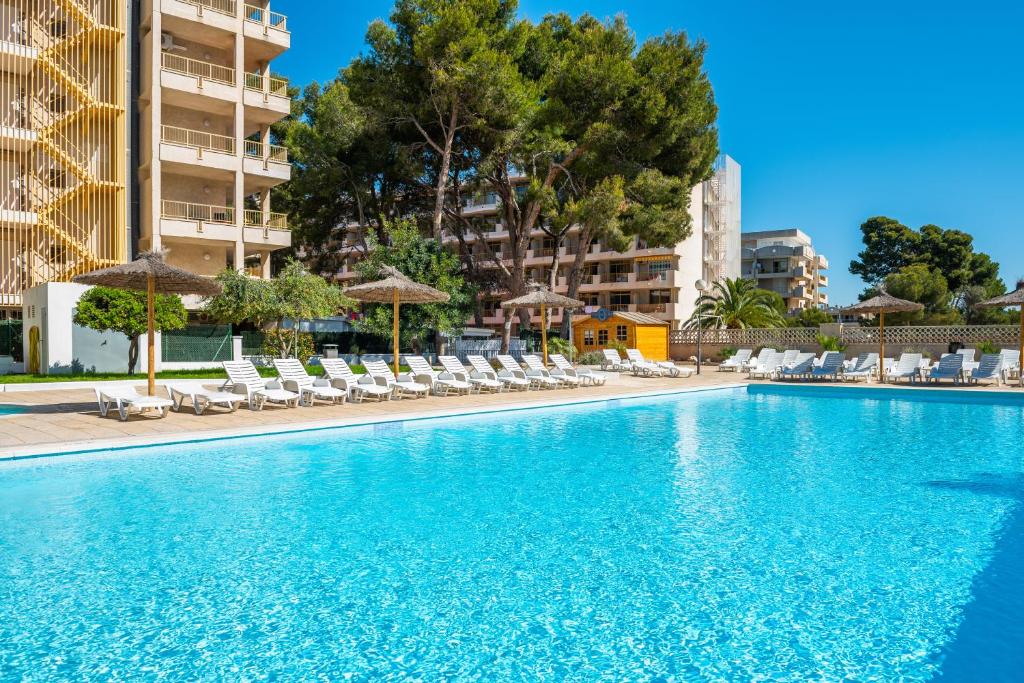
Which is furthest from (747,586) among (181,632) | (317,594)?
(181,632)

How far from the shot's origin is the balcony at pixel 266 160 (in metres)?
28.2

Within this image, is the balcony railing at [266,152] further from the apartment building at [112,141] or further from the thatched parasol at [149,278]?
the thatched parasol at [149,278]

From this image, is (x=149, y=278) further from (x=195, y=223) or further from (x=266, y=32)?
(x=266, y=32)

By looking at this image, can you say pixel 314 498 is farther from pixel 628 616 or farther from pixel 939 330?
pixel 939 330

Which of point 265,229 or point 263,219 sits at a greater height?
point 263,219

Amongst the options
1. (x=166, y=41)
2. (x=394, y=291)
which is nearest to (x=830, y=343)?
(x=394, y=291)

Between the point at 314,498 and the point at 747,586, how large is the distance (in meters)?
4.45

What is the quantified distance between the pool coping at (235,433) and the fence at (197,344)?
1336 centimetres

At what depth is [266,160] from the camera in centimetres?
2858

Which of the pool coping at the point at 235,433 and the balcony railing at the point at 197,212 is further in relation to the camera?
the balcony railing at the point at 197,212

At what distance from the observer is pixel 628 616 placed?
4332 mm

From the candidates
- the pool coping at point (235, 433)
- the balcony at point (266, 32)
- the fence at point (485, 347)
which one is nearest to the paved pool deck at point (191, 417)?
the pool coping at point (235, 433)

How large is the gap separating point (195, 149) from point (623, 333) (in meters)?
19.8

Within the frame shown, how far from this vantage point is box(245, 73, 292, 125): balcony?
2858cm
